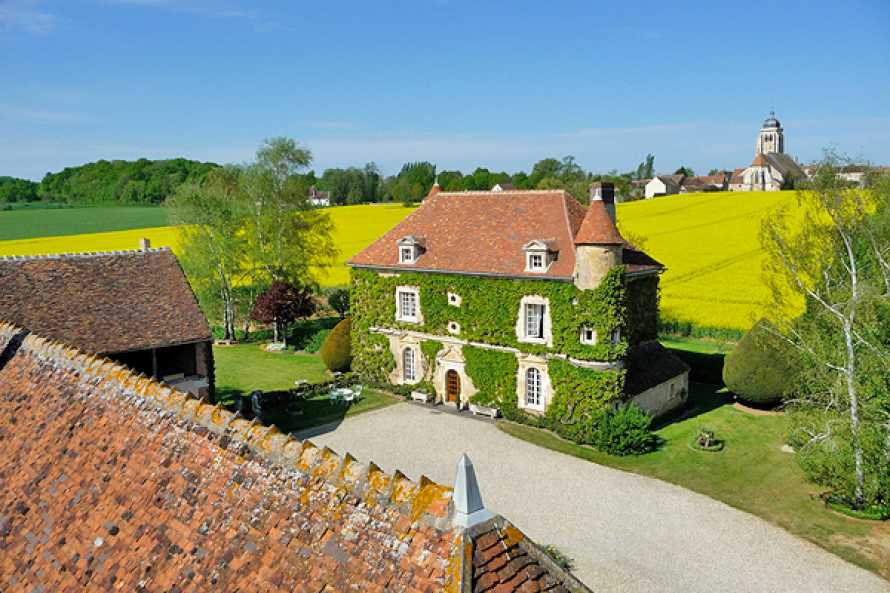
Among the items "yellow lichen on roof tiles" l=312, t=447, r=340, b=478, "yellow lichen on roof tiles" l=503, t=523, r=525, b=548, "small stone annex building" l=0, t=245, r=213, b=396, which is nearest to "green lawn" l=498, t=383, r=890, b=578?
"small stone annex building" l=0, t=245, r=213, b=396

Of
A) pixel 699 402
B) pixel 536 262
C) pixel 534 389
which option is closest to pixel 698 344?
pixel 699 402

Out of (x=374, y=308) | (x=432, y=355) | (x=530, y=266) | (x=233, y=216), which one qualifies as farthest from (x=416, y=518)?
(x=233, y=216)

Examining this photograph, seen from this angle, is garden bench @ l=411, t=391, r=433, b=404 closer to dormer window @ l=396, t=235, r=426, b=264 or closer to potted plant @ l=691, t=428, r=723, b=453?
dormer window @ l=396, t=235, r=426, b=264

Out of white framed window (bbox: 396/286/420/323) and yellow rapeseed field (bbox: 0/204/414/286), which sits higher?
yellow rapeseed field (bbox: 0/204/414/286)

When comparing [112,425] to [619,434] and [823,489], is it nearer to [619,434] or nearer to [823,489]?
[619,434]

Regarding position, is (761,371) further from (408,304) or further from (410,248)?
(410,248)

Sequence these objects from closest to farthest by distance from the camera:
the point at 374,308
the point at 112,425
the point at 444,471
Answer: the point at 112,425
the point at 444,471
the point at 374,308

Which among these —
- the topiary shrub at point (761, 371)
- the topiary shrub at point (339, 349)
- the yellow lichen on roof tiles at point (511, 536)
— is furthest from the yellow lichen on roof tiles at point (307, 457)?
the topiary shrub at point (339, 349)
